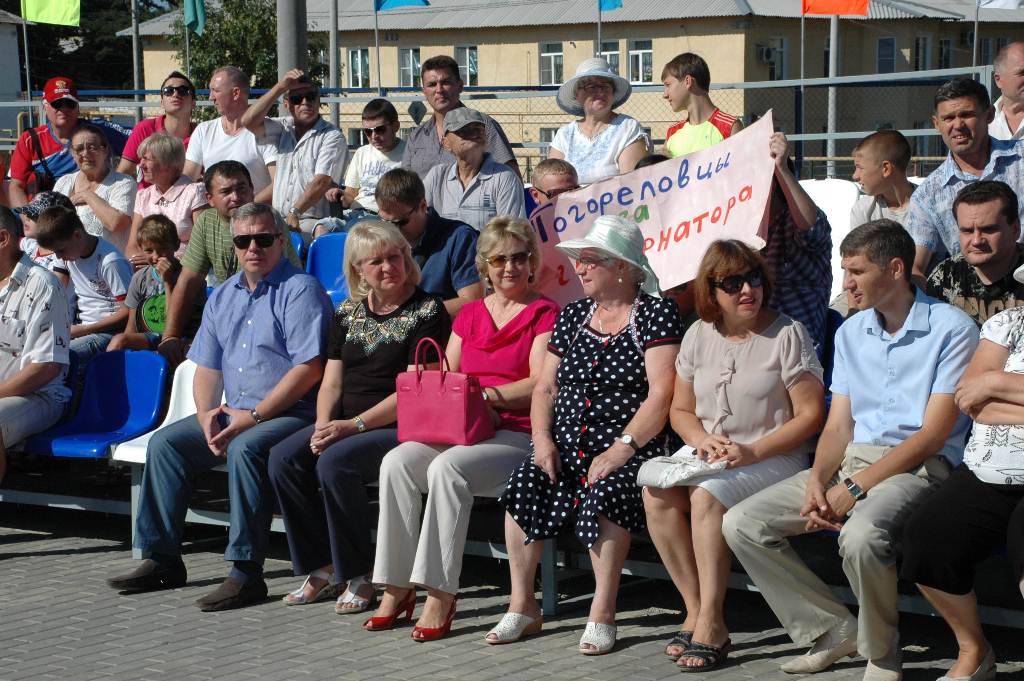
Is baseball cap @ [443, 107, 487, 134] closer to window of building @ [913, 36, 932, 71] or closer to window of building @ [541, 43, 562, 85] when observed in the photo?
window of building @ [541, 43, 562, 85]

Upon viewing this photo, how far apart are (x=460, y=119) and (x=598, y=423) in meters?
2.79

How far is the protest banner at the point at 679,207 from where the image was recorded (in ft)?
21.4

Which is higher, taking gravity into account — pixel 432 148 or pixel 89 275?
pixel 432 148

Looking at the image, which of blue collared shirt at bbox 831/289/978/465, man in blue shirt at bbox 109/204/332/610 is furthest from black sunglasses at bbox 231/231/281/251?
blue collared shirt at bbox 831/289/978/465

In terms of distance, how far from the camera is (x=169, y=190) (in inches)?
386

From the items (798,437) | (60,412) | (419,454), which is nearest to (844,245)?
(798,437)

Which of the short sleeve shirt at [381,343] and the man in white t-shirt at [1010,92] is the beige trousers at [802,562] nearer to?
the short sleeve shirt at [381,343]

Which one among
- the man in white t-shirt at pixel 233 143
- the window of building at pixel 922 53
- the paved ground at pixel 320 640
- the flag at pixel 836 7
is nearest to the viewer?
the paved ground at pixel 320 640

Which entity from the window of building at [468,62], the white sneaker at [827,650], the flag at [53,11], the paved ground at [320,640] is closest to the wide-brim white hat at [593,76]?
the paved ground at [320,640]

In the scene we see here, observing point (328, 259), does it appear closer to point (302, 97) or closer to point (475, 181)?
point (475, 181)

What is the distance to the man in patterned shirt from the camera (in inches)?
219

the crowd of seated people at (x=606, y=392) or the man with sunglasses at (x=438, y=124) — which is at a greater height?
the man with sunglasses at (x=438, y=124)

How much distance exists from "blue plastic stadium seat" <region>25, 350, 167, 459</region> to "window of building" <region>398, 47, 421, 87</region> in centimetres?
4532

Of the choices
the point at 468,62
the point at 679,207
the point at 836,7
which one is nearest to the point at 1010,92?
the point at 679,207
